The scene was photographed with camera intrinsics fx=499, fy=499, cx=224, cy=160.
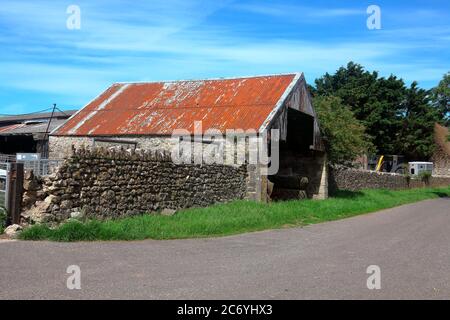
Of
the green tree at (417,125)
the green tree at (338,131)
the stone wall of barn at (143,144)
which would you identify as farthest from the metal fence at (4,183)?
the green tree at (417,125)

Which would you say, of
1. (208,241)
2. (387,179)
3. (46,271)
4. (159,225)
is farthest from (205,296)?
(387,179)

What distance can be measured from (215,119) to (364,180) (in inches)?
734

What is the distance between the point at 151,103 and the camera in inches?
969

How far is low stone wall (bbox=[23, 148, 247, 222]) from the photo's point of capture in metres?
11.7

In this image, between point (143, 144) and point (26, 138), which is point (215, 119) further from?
point (26, 138)

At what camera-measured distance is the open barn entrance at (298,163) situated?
74.0 feet

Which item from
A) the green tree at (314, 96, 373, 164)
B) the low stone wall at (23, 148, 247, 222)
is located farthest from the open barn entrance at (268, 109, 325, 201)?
the low stone wall at (23, 148, 247, 222)

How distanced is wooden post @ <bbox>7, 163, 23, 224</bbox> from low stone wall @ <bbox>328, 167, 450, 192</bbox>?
20.6 meters

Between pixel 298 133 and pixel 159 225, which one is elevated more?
pixel 298 133

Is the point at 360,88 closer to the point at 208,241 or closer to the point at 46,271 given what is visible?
the point at 208,241

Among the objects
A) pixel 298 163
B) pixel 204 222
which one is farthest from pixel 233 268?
pixel 298 163

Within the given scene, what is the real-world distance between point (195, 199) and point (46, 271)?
9.38 meters

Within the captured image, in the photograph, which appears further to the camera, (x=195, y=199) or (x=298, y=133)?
(x=298, y=133)

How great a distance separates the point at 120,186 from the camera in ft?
44.0
